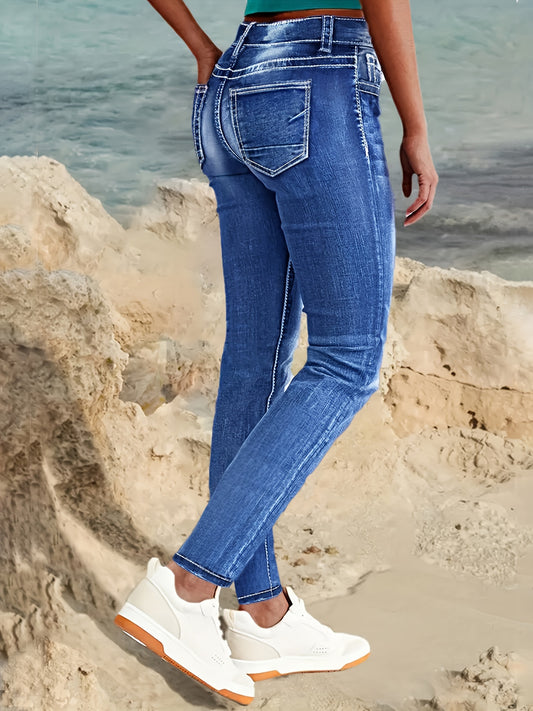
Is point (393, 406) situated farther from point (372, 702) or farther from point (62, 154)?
point (62, 154)

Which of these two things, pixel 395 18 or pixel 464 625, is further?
pixel 464 625

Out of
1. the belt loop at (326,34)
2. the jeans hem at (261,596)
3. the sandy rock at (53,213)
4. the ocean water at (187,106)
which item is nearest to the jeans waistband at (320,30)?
the belt loop at (326,34)

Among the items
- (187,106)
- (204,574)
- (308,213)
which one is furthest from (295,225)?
(187,106)

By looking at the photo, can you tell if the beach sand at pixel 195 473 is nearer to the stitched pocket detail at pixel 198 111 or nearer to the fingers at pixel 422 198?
the stitched pocket detail at pixel 198 111

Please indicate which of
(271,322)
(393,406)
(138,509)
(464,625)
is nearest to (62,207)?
(138,509)

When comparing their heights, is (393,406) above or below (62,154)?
below

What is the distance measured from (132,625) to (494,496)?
143cm

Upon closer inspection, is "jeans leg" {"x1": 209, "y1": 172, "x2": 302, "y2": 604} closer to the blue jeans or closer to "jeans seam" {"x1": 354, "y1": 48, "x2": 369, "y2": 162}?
the blue jeans

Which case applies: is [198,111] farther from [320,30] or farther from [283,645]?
[283,645]

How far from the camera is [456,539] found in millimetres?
2045

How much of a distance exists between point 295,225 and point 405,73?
0.23 metres

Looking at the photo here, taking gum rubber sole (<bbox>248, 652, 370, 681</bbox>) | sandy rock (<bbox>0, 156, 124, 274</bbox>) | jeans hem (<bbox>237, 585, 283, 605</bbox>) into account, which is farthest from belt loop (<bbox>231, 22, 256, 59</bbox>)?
sandy rock (<bbox>0, 156, 124, 274</bbox>)

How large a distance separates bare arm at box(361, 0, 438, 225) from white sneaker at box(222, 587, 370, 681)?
65 centimetres

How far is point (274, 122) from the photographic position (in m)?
1.05
